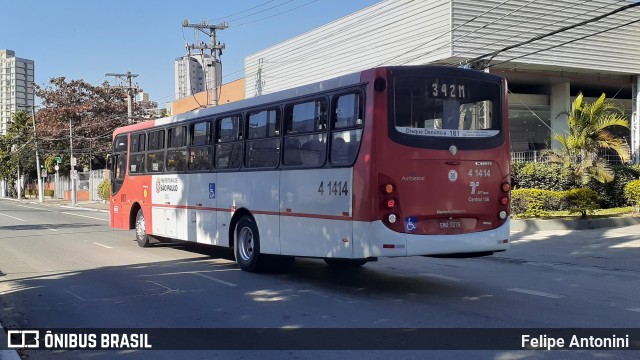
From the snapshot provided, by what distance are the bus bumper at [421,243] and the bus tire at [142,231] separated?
8.91 metres

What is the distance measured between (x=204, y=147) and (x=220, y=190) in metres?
1.19

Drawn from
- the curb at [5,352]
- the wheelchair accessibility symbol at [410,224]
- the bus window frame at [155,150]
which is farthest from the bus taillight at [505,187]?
the bus window frame at [155,150]

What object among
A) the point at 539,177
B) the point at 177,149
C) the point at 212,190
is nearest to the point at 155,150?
the point at 177,149

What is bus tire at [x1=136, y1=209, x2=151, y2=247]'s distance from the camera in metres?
15.6

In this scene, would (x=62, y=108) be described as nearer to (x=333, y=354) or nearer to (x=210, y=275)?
(x=210, y=275)

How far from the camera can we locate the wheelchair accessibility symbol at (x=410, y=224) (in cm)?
817

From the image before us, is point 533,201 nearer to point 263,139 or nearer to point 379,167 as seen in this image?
point 263,139

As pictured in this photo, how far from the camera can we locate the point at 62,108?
54875mm

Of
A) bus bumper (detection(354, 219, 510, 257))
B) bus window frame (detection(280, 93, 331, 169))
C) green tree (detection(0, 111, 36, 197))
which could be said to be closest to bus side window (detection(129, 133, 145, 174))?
bus window frame (detection(280, 93, 331, 169))

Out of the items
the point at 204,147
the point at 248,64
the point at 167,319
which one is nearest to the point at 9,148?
the point at 248,64

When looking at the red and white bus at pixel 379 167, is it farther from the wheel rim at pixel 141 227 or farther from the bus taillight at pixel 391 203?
the wheel rim at pixel 141 227

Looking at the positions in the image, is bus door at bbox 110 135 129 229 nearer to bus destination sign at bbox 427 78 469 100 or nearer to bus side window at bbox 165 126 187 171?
bus side window at bbox 165 126 187 171

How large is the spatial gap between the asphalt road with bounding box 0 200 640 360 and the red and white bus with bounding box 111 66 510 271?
2.56 ft

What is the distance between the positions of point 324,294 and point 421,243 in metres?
1.77
